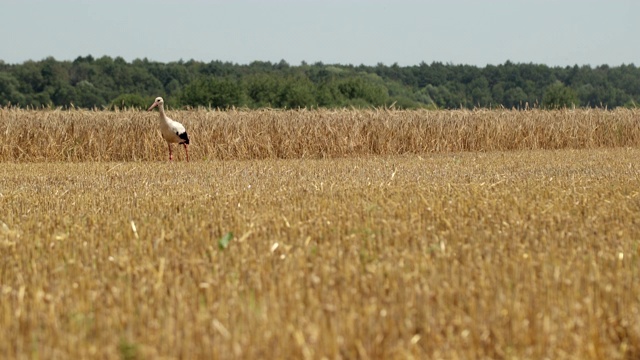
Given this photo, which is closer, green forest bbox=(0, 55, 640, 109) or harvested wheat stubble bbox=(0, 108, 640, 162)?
harvested wheat stubble bbox=(0, 108, 640, 162)

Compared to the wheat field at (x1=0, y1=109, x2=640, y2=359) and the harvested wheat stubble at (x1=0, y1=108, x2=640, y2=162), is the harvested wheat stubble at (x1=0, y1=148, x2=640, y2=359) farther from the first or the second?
the harvested wheat stubble at (x1=0, y1=108, x2=640, y2=162)

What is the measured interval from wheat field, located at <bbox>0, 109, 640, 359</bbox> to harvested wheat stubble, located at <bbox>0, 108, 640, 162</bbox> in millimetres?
10456

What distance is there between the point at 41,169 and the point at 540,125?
51.2 ft

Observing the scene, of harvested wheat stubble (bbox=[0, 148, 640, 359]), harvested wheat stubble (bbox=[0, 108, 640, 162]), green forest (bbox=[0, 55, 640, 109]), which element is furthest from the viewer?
green forest (bbox=[0, 55, 640, 109])

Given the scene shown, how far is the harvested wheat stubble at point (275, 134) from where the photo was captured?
895 inches

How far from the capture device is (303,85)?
274 feet

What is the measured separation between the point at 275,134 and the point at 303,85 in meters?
60.6

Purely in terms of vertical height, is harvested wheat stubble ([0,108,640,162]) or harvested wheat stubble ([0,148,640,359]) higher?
harvested wheat stubble ([0,148,640,359])

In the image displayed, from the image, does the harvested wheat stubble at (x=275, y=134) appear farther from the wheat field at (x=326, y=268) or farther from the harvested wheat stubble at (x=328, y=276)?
the harvested wheat stubble at (x=328, y=276)

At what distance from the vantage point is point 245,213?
25.5 ft

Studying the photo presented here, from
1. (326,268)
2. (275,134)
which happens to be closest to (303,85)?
(275,134)

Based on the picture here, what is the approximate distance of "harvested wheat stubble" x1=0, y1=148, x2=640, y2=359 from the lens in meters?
3.59

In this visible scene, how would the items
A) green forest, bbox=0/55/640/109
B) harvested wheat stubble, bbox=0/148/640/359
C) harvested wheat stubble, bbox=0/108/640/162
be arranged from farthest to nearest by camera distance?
green forest, bbox=0/55/640/109 → harvested wheat stubble, bbox=0/108/640/162 → harvested wheat stubble, bbox=0/148/640/359

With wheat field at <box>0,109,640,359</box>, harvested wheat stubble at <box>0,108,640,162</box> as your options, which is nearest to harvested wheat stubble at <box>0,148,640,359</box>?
wheat field at <box>0,109,640,359</box>
